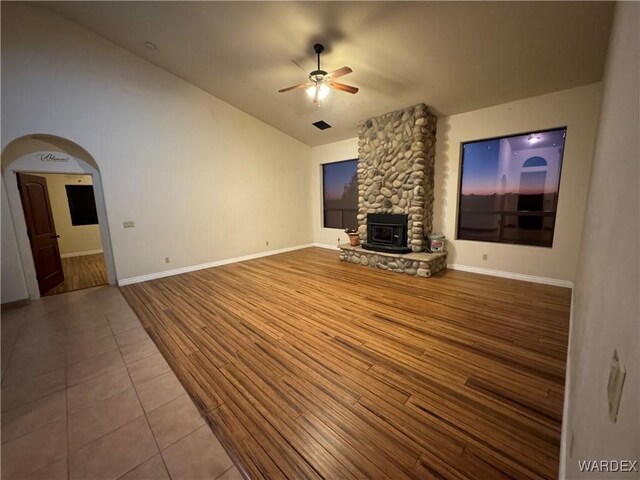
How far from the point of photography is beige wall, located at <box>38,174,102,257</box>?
22.2ft

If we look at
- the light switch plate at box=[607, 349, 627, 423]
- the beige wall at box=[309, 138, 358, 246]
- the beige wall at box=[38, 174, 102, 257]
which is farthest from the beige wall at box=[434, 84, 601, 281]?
the beige wall at box=[38, 174, 102, 257]

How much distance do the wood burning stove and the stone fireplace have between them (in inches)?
1.6

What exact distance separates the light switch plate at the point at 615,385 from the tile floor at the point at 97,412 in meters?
1.65

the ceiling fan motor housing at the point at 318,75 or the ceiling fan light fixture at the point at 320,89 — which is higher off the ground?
the ceiling fan motor housing at the point at 318,75

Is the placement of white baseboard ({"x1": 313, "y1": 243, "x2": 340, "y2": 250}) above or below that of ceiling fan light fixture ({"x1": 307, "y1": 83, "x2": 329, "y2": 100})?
below

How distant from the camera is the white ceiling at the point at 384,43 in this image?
2713mm

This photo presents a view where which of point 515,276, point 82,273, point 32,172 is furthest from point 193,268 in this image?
point 515,276

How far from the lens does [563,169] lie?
3.79 metres

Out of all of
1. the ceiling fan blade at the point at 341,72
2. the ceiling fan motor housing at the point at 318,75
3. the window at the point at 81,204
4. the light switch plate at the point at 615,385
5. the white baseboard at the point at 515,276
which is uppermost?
the ceiling fan motor housing at the point at 318,75

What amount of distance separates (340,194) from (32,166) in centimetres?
617

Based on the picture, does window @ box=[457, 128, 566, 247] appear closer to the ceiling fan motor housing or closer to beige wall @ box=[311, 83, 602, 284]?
beige wall @ box=[311, 83, 602, 284]

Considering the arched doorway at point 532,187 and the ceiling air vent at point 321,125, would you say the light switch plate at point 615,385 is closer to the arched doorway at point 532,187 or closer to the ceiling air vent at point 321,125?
the arched doorway at point 532,187

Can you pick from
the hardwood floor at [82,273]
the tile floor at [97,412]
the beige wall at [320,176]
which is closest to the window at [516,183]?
the beige wall at [320,176]

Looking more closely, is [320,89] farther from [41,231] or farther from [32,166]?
[41,231]
